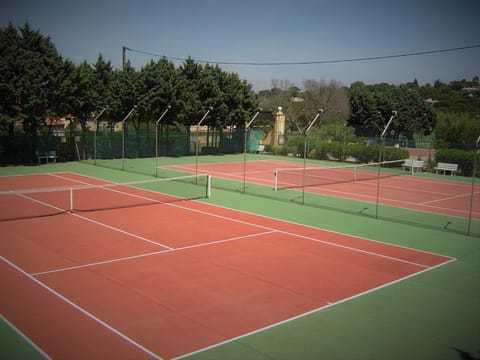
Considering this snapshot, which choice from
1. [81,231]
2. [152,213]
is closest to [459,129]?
[152,213]

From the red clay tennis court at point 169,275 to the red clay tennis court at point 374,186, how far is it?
6979 mm

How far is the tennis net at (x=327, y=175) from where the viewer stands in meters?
25.1

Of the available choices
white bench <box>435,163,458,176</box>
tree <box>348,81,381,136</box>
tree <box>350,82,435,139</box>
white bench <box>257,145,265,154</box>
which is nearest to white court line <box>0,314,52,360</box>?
white bench <box>435,163,458,176</box>

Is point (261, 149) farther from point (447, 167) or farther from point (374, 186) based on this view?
point (374, 186)

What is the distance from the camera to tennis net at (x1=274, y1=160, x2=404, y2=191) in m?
25.1

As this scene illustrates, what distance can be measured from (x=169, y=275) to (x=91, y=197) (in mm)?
10024

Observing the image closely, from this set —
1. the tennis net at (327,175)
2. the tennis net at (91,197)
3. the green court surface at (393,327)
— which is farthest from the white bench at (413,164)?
the green court surface at (393,327)

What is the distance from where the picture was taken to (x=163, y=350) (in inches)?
281

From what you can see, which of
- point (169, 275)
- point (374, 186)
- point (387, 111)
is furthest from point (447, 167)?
point (387, 111)

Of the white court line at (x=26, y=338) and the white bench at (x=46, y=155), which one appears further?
the white bench at (x=46, y=155)

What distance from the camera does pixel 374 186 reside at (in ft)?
81.9

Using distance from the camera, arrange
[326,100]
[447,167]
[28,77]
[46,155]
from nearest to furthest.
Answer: [28,77] → [447,167] → [46,155] → [326,100]


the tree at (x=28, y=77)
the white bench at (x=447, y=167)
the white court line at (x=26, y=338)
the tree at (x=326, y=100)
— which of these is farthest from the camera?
the tree at (x=326, y=100)

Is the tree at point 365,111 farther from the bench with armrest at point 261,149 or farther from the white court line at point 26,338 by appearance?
the white court line at point 26,338
